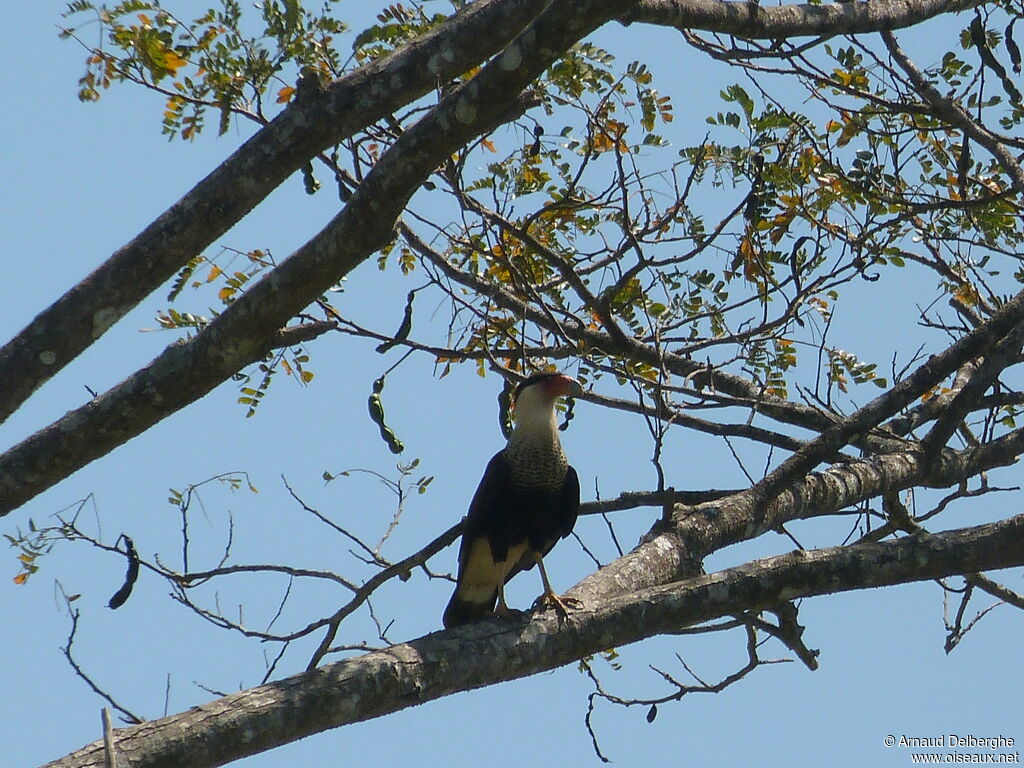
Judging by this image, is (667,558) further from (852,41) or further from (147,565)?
(852,41)

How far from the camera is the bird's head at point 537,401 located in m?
4.90

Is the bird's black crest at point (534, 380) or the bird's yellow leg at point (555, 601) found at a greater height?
the bird's black crest at point (534, 380)

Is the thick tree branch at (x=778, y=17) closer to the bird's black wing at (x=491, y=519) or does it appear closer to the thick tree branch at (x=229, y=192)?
the thick tree branch at (x=229, y=192)

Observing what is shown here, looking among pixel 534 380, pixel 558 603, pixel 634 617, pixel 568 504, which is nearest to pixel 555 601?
pixel 558 603

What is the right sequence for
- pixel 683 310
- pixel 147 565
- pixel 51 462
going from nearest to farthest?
pixel 51 462, pixel 147 565, pixel 683 310

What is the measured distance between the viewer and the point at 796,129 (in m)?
4.55

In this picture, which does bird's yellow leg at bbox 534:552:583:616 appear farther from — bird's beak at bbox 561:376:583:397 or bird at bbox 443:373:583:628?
bird's beak at bbox 561:376:583:397

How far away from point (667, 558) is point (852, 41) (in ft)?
6.75

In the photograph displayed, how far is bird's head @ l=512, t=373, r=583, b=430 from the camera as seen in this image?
4902mm

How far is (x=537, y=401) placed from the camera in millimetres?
5000

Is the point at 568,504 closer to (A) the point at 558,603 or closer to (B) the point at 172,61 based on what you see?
(A) the point at 558,603

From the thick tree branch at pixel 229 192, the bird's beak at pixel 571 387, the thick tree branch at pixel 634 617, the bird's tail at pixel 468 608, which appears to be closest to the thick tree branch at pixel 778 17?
the thick tree branch at pixel 229 192

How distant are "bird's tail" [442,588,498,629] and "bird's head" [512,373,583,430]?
728mm

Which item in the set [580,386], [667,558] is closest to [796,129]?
[580,386]
